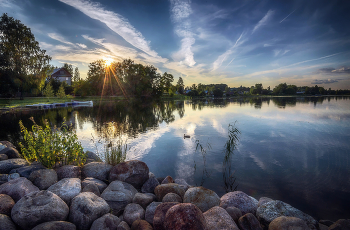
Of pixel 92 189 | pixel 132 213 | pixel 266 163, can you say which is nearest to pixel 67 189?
pixel 92 189

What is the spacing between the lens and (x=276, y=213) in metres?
4.37

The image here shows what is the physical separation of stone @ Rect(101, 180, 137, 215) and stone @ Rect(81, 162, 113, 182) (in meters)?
1.08

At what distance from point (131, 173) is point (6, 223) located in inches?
120

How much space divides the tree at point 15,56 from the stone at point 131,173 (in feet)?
160

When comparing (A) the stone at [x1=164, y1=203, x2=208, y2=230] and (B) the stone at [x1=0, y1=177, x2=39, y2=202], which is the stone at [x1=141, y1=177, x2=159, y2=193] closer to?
(A) the stone at [x1=164, y1=203, x2=208, y2=230]

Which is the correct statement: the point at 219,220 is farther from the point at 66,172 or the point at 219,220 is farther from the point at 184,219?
the point at 66,172

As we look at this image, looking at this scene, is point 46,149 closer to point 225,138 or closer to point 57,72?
point 225,138

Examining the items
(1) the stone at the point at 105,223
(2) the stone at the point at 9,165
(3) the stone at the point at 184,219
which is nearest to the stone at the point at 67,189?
(1) the stone at the point at 105,223

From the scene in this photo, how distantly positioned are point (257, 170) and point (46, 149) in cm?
851

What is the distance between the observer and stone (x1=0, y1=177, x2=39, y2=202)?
4129 mm

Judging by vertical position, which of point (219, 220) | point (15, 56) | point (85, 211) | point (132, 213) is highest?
point (15, 56)

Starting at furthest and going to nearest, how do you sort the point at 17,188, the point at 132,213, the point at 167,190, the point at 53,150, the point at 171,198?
the point at 53,150
the point at 167,190
the point at 171,198
the point at 17,188
the point at 132,213

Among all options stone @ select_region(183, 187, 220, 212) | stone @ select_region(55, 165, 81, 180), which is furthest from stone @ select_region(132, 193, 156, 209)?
stone @ select_region(55, 165, 81, 180)

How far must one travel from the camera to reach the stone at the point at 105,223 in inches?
137
